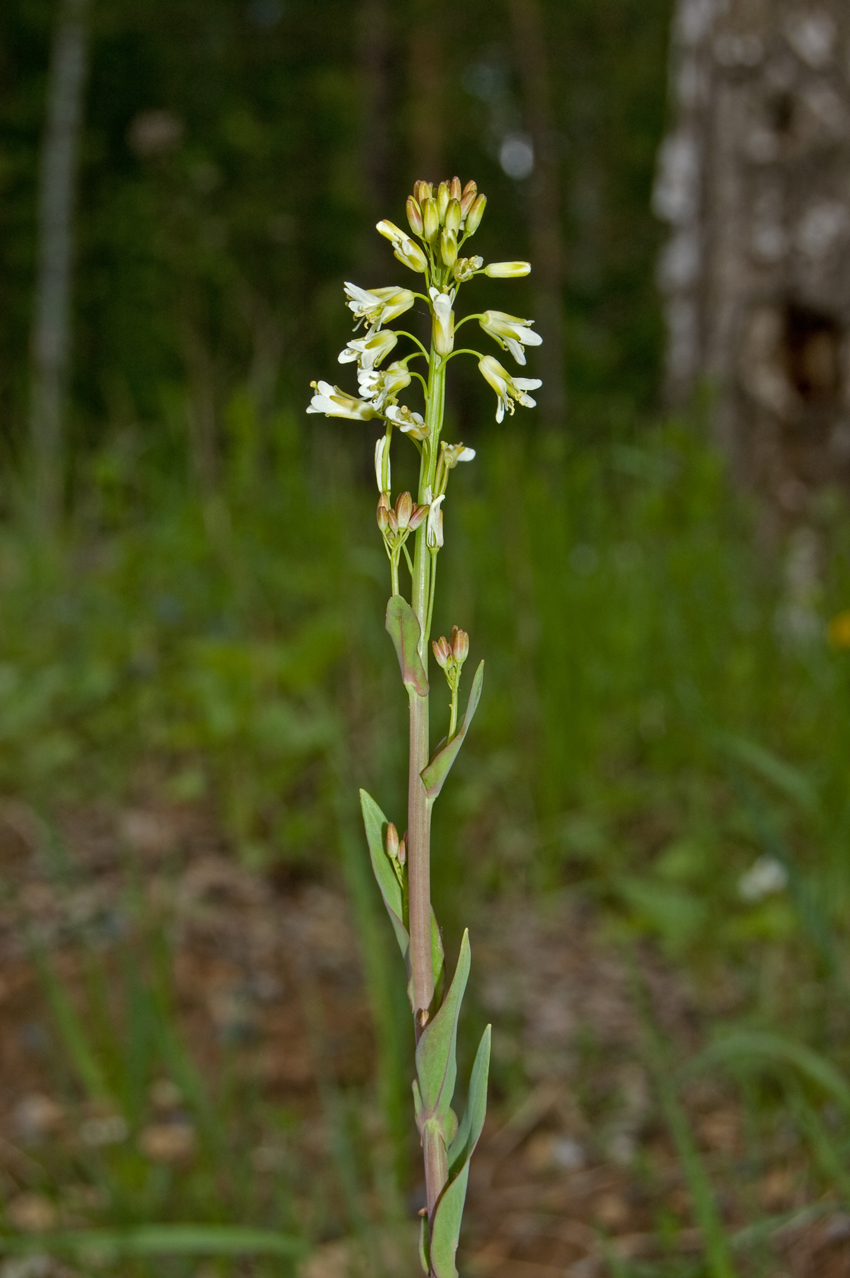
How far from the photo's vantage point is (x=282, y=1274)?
3.57ft

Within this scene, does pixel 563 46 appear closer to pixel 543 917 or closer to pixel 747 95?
pixel 747 95

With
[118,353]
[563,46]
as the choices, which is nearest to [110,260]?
[118,353]

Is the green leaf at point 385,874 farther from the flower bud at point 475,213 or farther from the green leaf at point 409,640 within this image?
the flower bud at point 475,213

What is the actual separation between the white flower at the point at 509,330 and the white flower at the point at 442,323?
6 cm

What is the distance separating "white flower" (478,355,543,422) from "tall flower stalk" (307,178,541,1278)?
2 cm

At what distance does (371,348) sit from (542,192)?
10798mm

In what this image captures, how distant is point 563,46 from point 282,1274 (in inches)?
489

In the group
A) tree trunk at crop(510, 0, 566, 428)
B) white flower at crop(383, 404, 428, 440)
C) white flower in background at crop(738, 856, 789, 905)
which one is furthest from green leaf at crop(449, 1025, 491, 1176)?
tree trunk at crop(510, 0, 566, 428)

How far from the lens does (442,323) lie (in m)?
0.48

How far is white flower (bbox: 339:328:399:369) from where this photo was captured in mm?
513

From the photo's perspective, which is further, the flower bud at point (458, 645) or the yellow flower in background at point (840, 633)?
the yellow flower in background at point (840, 633)

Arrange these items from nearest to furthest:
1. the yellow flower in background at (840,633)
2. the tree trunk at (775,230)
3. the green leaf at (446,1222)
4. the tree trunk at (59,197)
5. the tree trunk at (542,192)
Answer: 1. the green leaf at (446,1222)
2. the yellow flower in background at (840,633)
3. the tree trunk at (775,230)
4. the tree trunk at (59,197)
5. the tree trunk at (542,192)

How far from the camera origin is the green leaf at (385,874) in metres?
0.49

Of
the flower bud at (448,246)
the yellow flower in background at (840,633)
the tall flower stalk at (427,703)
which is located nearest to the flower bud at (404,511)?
the tall flower stalk at (427,703)
